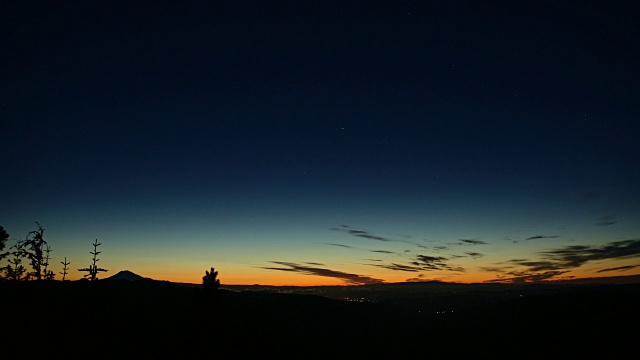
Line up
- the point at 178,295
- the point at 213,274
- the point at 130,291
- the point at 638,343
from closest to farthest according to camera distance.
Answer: the point at 213,274 → the point at 638,343 → the point at 130,291 → the point at 178,295

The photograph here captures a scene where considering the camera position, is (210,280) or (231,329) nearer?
(210,280)

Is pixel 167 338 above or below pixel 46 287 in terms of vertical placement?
below

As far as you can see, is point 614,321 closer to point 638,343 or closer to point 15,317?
point 638,343

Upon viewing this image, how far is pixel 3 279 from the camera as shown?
250 feet

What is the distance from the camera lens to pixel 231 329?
11825 cm

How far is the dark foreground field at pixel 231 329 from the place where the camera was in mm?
61156

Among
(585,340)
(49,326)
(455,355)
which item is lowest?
(455,355)

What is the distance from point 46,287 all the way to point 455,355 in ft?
450

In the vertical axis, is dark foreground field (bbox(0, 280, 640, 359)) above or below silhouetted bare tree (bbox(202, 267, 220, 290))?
below

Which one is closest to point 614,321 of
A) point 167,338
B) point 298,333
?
point 298,333

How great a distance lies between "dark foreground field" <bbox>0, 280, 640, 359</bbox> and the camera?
61.2m

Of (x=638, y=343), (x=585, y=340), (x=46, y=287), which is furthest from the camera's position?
(x=585, y=340)

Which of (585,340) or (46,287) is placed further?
(585,340)

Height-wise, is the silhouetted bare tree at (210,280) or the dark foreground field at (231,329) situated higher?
the silhouetted bare tree at (210,280)
